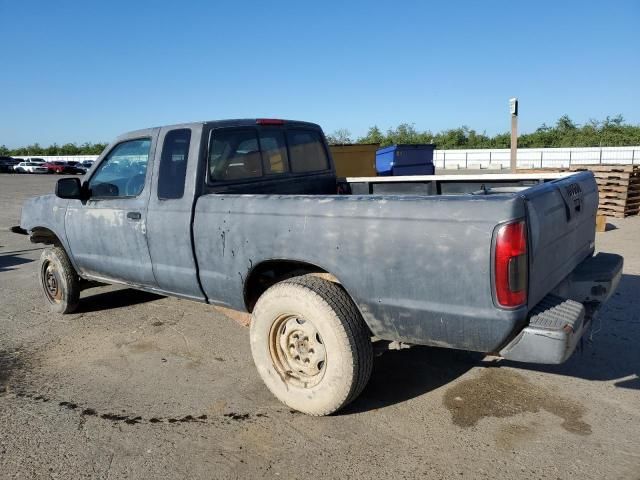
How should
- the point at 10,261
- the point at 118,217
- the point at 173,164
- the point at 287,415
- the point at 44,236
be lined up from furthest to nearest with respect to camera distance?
the point at 10,261 → the point at 44,236 → the point at 118,217 → the point at 173,164 → the point at 287,415

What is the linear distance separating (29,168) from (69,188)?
4896 centimetres

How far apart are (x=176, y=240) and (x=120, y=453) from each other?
60.2 inches

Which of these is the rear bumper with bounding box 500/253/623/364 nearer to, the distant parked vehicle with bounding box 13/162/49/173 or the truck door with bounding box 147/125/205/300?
the truck door with bounding box 147/125/205/300

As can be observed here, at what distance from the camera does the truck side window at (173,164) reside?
12.6ft

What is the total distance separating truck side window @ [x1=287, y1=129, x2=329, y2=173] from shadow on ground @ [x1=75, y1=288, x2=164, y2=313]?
259 centimetres

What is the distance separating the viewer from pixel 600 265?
3.55 meters

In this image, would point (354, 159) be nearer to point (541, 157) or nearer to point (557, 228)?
point (557, 228)

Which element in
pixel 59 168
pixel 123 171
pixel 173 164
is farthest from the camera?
pixel 59 168

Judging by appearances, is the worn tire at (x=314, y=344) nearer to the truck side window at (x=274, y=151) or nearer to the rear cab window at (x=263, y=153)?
the rear cab window at (x=263, y=153)

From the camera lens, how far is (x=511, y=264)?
2.41 metres

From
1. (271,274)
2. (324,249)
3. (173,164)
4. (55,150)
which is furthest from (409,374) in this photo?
(55,150)

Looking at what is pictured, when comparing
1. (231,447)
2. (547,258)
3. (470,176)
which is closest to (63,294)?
(231,447)

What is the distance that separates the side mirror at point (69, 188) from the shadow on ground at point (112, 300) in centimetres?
159

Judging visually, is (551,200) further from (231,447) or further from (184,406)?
(184,406)
